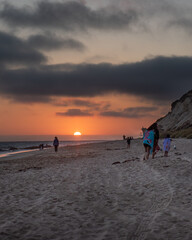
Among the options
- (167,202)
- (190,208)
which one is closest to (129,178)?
(167,202)

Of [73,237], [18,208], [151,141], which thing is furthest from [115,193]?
[151,141]

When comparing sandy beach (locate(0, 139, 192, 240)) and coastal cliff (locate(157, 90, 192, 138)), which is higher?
coastal cliff (locate(157, 90, 192, 138))

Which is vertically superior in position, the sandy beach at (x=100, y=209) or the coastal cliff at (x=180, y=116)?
the coastal cliff at (x=180, y=116)

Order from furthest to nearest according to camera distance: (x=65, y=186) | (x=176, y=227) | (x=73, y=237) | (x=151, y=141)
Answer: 1. (x=151, y=141)
2. (x=65, y=186)
3. (x=176, y=227)
4. (x=73, y=237)

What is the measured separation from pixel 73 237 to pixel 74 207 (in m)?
1.93

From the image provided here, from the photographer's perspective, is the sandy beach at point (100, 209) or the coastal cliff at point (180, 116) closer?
the sandy beach at point (100, 209)

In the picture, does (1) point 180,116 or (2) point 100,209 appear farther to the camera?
(1) point 180,116

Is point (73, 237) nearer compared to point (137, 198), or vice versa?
point (73, 237)

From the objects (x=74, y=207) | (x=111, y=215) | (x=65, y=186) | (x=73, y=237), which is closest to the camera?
(x=73, y=237)

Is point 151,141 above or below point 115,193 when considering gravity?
above

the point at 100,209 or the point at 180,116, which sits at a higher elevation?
the point at 180,116

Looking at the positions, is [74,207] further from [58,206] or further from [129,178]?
[129,178]

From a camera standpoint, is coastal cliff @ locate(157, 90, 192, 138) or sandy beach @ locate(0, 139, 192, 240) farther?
coastal cliff @ locate(157, 90, 192, 138)

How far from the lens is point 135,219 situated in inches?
205
